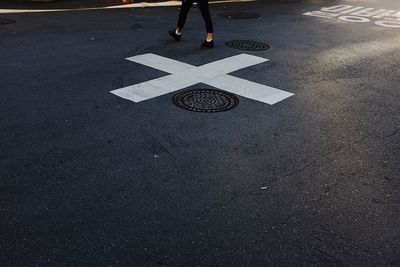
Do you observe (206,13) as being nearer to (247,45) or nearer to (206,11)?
(206,11)

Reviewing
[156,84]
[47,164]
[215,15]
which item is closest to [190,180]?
[47,164]

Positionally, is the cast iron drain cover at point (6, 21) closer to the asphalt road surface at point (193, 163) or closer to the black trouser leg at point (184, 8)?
the asphalt road surface at point (193, 163)

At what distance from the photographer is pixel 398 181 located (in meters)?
3.82

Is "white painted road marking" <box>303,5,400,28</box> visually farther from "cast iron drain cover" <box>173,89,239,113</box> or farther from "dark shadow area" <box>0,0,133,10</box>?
"cast iron drain cover" <box>173,89,239,113</box>

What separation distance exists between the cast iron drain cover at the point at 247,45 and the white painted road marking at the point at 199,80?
64cm

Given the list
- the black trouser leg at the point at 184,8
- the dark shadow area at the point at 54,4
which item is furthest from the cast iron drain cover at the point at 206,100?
the dark shadow area at the point at 54,4

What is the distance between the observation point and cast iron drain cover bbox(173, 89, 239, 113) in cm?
518

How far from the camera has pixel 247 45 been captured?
815 centimetres

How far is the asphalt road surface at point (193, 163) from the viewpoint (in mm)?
2947

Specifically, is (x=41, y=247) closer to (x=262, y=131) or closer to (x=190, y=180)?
(x=190, y=180)

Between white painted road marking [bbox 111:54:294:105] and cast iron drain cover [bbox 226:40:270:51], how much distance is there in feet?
2.09

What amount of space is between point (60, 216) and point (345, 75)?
205 inches

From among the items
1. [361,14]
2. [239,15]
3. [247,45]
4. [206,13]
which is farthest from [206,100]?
[361,14]

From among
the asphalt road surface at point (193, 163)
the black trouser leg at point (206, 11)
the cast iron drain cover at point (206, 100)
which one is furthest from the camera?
the black trouser leg at point (206, 11)
